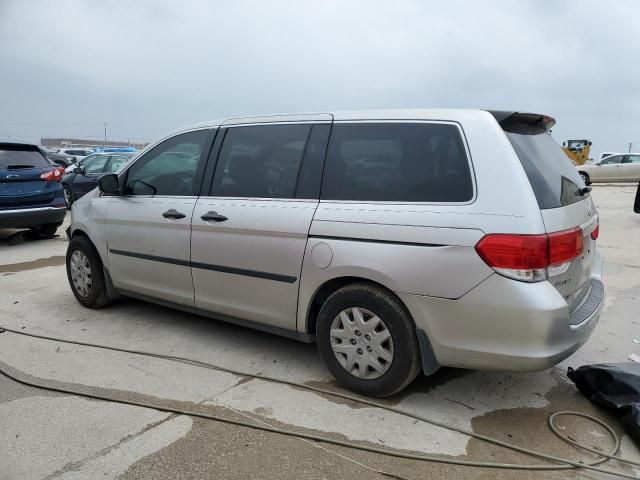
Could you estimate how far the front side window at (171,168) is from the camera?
4214 mm

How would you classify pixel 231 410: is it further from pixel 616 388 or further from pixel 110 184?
pixel 110 184

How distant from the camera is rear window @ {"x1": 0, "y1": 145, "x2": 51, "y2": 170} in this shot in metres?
8.30

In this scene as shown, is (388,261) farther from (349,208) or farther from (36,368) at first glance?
(36,368)

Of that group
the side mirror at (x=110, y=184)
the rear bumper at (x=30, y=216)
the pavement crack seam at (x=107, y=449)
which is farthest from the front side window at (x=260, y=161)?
the rear bumper at (x=30, y=216)

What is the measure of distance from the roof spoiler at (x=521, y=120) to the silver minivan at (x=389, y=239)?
0.04 ft

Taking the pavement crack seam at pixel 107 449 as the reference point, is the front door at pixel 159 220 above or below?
above

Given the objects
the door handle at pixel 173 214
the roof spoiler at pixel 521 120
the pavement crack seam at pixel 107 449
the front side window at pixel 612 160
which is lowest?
the pavement crack seam at pixel 107 449

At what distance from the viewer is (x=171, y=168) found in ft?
14.5

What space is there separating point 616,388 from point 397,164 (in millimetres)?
1856

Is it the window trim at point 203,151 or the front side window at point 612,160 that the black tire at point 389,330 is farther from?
the front side window at point 612,160

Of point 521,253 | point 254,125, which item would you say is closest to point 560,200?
point 521,253

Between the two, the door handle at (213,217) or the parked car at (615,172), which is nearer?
the door handle at (213,217)

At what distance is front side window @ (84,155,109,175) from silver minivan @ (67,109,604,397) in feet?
36.0

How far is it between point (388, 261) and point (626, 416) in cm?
158
